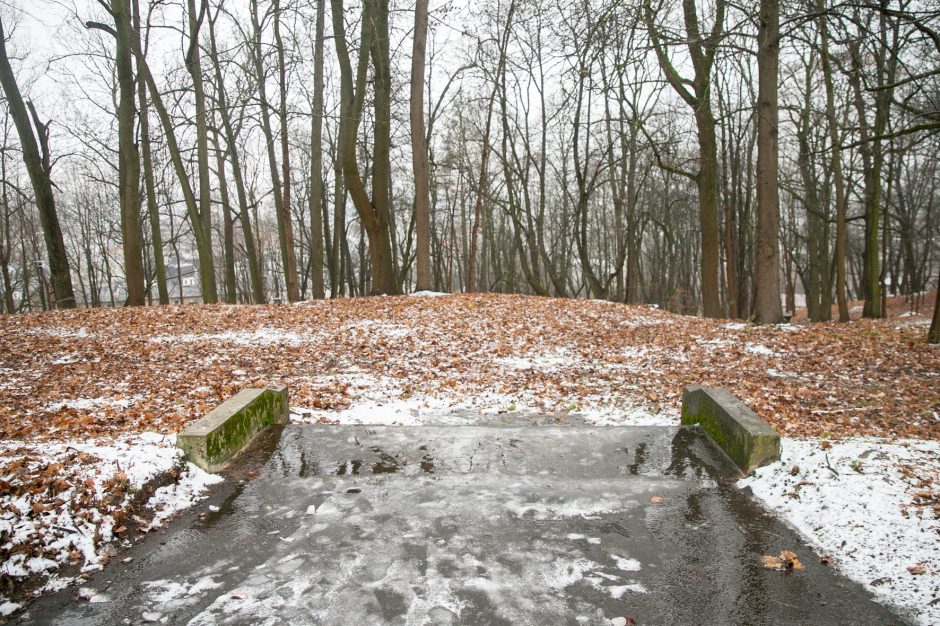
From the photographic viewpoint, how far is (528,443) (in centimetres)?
487

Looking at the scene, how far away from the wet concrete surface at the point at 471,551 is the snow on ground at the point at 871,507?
0.50 feet

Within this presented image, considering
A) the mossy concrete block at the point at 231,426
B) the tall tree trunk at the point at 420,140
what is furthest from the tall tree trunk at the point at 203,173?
the mossy concrete block at the point at 231,426

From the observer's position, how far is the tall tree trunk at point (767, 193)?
10.7m

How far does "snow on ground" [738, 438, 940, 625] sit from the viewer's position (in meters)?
2.77

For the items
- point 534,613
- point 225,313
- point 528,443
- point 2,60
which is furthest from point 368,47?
point 534,613

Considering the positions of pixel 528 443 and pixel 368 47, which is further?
pixel 368 47

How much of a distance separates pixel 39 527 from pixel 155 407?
125 inches

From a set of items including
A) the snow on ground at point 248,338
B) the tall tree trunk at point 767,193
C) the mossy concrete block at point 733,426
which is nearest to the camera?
the mossy concrete block at point 733,426

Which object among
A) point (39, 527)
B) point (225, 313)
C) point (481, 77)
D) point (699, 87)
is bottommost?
point (39, 527)

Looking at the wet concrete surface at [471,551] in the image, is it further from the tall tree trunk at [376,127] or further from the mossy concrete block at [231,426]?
the tall tree trunk at [376,127]

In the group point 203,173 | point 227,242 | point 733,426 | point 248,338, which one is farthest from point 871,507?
point 227,242

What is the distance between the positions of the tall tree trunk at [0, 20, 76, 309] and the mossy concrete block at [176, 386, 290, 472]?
12003 mm

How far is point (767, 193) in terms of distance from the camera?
436 inches

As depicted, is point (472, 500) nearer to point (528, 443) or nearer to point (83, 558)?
point (528, 443)
